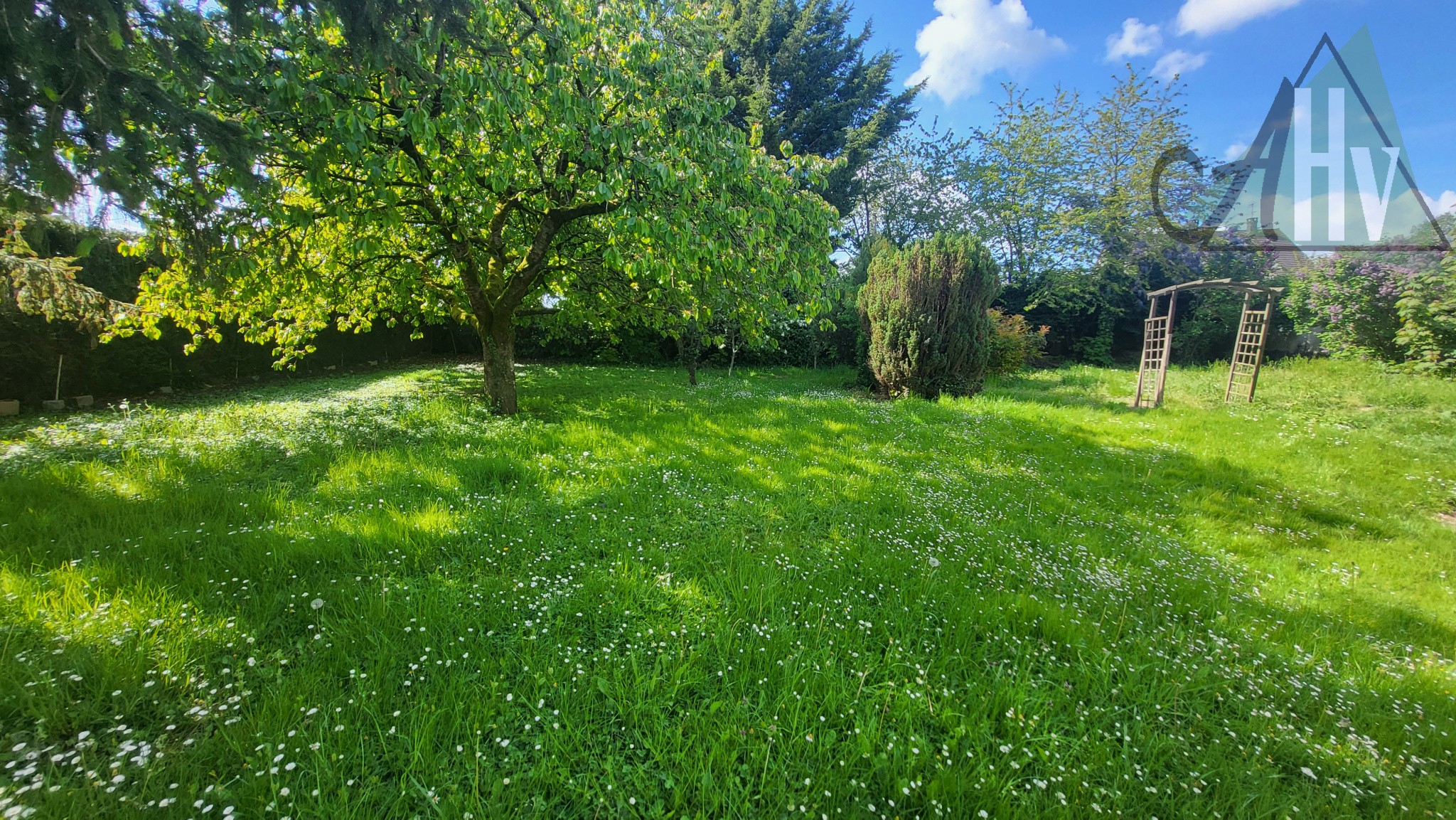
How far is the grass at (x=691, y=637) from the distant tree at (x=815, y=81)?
19452mm

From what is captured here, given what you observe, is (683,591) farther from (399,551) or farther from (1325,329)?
(1325,329)

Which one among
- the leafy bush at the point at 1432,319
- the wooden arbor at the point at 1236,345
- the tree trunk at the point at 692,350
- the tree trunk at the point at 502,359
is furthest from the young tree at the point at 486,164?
the leafy bush at the point at 1432,319

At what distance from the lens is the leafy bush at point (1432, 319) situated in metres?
9.63

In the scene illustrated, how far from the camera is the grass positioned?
1.69 m

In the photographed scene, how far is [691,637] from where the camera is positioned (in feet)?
8.06

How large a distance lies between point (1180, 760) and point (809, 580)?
69.5 inches

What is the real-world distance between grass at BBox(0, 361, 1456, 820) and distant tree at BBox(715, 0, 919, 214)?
19.5 meters

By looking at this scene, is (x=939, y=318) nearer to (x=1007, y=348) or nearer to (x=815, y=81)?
(x=1007, y=348)

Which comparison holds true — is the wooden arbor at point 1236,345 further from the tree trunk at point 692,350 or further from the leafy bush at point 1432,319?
the tree trunk at point 692,350

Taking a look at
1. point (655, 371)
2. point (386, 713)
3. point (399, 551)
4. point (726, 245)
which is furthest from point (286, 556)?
point (655, 371)

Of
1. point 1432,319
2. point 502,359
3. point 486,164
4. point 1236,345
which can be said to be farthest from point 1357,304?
point 502,359

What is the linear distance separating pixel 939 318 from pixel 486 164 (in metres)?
9.47

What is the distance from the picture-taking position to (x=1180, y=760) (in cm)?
196

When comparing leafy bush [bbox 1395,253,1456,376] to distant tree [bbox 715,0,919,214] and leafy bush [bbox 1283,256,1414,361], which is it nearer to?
leafy bush [bbox 1283,256,1414,361]
